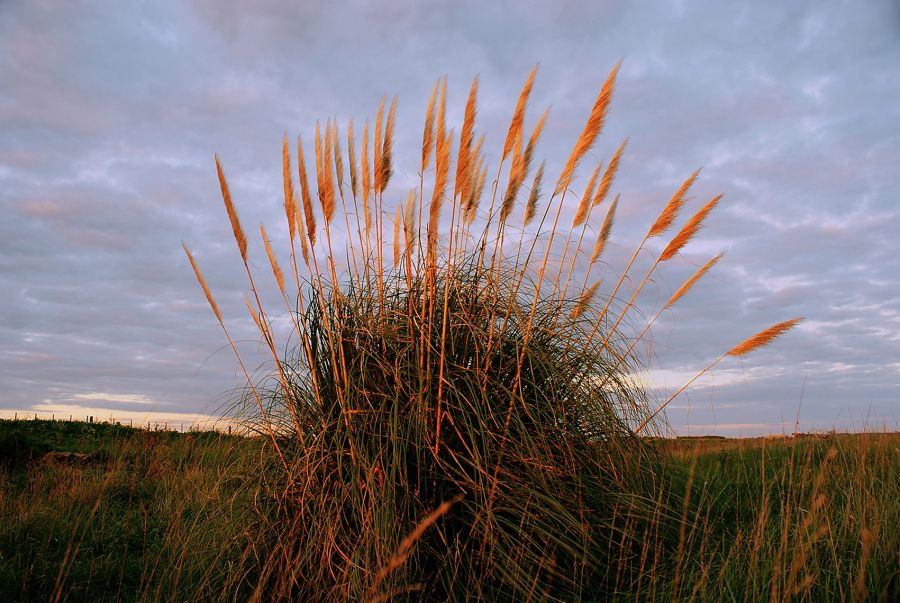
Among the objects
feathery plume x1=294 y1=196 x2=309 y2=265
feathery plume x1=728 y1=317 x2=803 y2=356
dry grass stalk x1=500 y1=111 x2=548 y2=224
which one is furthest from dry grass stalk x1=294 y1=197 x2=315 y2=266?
feathery plume x1=728 y1=317 x2=803 y2=356

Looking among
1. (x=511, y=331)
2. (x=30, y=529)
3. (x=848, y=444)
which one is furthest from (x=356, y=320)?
(x=848, y=444)

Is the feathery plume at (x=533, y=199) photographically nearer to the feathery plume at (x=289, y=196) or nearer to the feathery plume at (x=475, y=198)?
the feathery plume at (x=475, y=198)

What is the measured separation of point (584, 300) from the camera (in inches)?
142

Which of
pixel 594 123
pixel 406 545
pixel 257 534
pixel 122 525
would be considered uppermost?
pixel 594 123

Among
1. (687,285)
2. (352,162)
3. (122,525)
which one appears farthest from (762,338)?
(122,525)

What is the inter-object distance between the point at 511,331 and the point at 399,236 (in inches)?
32.9

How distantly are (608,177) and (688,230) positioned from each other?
52cm

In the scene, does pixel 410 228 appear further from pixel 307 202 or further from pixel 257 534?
pixel 257 534

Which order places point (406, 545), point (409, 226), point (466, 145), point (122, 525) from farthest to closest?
1. point (122, 525)
2. point (409, 226)
3. point (466, 145)
4. point (406, 545)

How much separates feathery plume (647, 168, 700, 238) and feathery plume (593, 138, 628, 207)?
339mm

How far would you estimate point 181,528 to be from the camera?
3.73 metres

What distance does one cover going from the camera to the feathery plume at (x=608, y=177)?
331cm

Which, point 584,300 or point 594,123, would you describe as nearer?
point 594,123

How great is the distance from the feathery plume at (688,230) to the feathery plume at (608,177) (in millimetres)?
466
